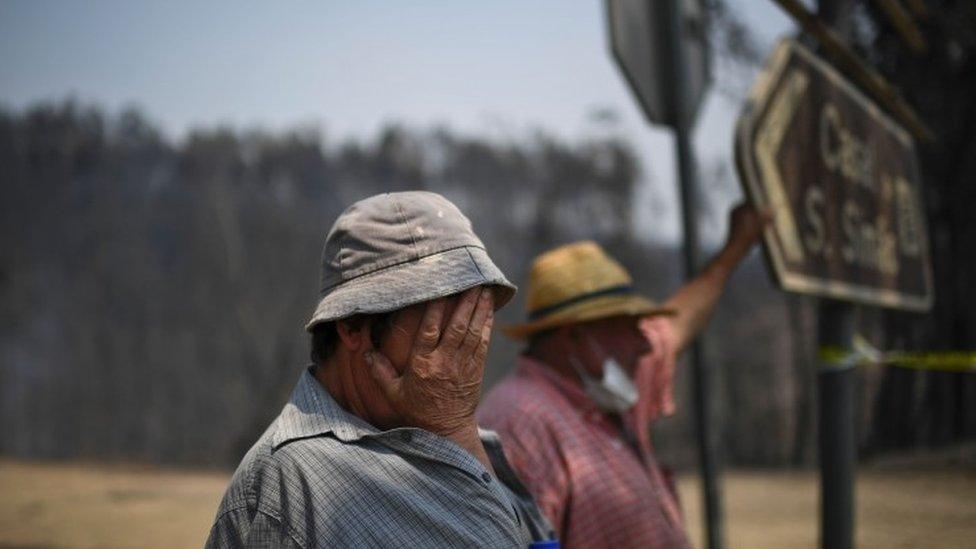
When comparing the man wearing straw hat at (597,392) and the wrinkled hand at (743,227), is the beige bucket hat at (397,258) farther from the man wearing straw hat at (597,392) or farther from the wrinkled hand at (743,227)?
the wrinkled hand at (743,227)

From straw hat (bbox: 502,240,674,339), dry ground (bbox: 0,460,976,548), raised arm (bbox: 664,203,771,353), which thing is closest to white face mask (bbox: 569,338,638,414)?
straw hat (bbox: 502,240,674,339)

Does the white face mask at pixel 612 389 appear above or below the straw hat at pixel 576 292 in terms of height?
below

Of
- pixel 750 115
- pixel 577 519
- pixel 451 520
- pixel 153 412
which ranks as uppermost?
pixel 750 115

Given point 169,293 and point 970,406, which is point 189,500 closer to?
point 169,293

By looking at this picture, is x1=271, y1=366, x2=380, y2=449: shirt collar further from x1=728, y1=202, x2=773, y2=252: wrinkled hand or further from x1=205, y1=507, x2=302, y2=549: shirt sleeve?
x1=728, y1=202, x2=773, y2=252: wrinkled hand

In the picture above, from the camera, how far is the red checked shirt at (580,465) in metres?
2.59

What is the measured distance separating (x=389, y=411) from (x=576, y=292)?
1495 mm

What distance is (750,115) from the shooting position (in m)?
2.51

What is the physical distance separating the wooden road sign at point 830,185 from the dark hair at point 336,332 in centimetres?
132

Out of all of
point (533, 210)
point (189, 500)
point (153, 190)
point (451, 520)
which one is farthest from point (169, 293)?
point (451, 520)

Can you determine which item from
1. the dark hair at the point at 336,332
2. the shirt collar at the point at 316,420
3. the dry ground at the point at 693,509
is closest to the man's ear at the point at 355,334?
the dark hair at the point at 336,332

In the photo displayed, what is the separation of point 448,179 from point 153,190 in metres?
5.87

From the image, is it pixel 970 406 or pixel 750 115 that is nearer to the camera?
pixel 750 115

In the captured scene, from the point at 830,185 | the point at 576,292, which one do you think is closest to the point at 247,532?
the point at 576,292
